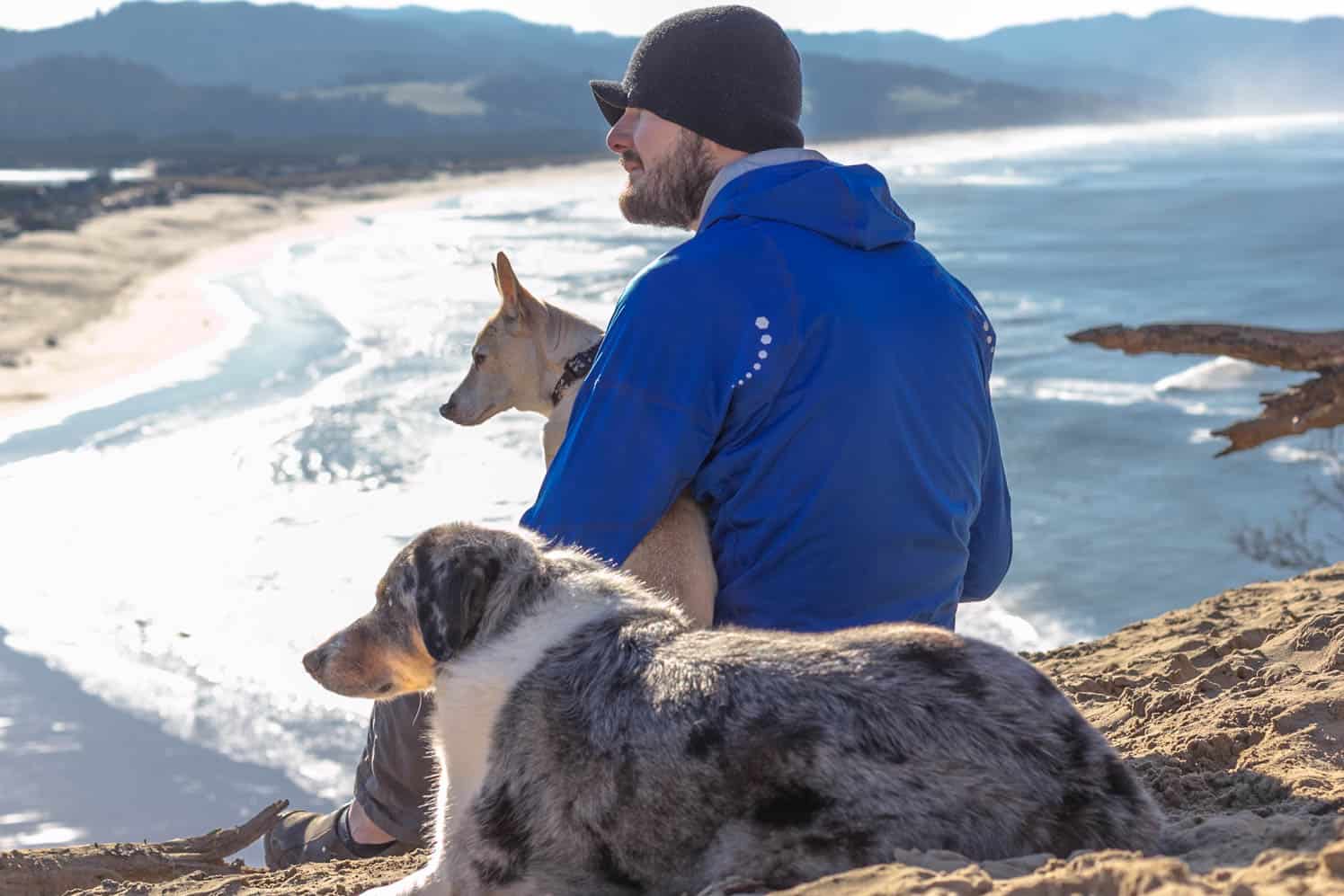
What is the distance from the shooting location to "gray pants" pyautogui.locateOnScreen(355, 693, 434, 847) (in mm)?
4371

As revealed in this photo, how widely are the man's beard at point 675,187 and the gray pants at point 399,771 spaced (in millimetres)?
1594

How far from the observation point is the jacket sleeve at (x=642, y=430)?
139 inches

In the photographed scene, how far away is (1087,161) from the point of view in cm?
12238

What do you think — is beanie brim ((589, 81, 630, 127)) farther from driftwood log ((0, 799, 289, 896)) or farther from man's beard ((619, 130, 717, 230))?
driftwood log ((0, 799, 289, 896))

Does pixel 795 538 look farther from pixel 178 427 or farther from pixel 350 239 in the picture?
pixel 350 239

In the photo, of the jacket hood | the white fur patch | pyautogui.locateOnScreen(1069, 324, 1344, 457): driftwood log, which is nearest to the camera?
the white fur patch

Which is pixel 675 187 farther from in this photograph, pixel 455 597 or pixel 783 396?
pixel 455 597

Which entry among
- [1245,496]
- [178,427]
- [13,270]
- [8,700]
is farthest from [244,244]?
[8,700]

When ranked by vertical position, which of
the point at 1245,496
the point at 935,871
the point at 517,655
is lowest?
the point at 1245,496

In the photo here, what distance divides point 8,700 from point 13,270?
30306 millimetres

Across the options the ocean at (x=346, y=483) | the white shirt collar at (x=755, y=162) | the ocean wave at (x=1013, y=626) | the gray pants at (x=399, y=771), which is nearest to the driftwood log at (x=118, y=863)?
the gray pants at (x=399, y=771)

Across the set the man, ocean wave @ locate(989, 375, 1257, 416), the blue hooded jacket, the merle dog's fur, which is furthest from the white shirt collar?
ocean wave @ locate(989, 375, 1257, 416)

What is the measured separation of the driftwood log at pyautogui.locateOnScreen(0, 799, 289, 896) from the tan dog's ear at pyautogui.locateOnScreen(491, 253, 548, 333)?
3357 millimetres

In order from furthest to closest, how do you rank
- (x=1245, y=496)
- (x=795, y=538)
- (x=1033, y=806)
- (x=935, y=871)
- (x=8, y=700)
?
(x=1245, y=496) < (x=8, y=700) < (x=795, y=538) < (x=1033, y=806) < (x=935, y=871)
